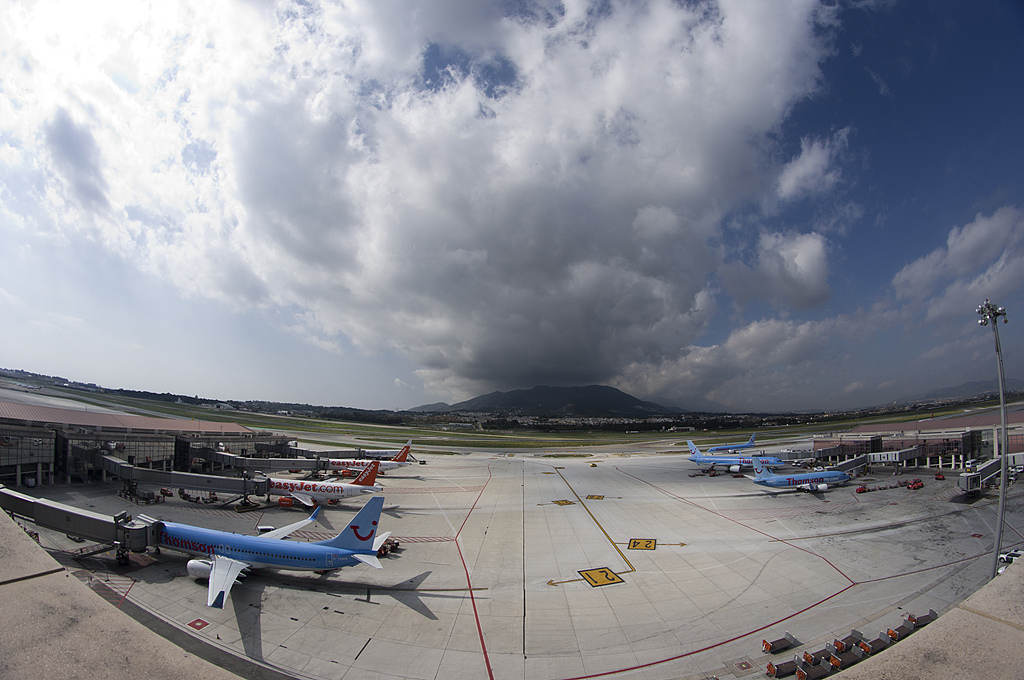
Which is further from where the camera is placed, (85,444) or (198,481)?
(85,444)

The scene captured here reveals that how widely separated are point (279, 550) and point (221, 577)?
9.00 feet

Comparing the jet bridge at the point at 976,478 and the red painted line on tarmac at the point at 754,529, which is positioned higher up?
the jet bridge at the point at 976,478

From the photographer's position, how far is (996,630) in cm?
468

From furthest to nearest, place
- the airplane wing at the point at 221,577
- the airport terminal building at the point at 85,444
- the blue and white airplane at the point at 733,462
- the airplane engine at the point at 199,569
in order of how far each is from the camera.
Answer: the blue and white airplane at the point at 733,462, the airport terminal building at the point at 85,444, the airplane engine at the point at 199,569, the airplane wing at the point at 221,577

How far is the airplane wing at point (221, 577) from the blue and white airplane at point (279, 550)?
0.05 metres

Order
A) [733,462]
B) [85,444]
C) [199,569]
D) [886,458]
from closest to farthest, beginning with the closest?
[199,569]
[85,444]
[886,458]
[733,462]

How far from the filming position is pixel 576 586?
856 inches

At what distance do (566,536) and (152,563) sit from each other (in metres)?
27.3

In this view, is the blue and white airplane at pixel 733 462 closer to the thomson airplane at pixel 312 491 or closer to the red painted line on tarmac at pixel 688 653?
the red painted line on tarmac at pixel 688 653

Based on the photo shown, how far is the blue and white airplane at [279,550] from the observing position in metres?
21.6

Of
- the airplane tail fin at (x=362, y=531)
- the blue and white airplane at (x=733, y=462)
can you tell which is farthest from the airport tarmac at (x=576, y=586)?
the blue and white airplane at (x=733, y=462)

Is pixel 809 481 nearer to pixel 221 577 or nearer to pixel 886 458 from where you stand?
pixel 886 458

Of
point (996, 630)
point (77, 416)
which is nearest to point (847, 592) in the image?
point (996, 630)

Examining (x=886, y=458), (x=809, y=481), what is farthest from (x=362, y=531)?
(x=886, y=458)
